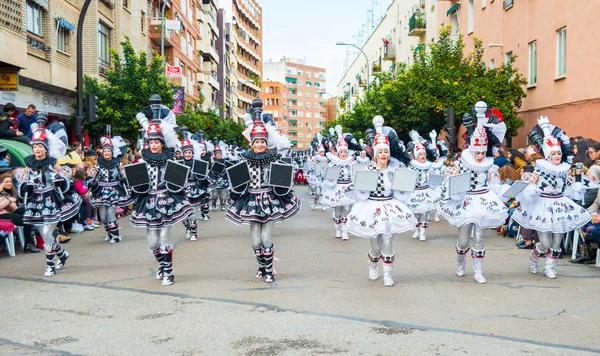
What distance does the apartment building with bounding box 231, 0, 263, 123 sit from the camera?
95.4 metres

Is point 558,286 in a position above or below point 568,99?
below

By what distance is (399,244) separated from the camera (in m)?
13.3

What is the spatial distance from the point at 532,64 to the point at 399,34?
107 feet

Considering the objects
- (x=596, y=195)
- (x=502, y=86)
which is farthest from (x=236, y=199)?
(x=502, y=86)

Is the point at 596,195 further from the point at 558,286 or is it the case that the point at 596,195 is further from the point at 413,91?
the point at 413,91

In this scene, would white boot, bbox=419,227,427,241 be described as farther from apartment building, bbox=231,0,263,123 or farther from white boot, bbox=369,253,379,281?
apartment building, bbox=231,0,263,123

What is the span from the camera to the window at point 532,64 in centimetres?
2519

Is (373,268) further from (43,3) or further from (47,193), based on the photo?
(43,3)

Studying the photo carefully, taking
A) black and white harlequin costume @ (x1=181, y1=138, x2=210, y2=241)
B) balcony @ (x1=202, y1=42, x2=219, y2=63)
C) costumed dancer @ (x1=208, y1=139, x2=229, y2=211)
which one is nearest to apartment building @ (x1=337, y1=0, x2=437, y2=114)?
costumed dancer @ (x1=208, y1=139, x2=229, y2=211)

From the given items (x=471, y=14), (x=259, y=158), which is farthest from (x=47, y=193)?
(x=471, y=14)

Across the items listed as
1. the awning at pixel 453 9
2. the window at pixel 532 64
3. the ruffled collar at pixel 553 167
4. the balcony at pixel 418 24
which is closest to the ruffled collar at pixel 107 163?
the ruffled collar at pixel 553 167

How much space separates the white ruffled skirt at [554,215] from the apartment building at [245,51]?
273ft

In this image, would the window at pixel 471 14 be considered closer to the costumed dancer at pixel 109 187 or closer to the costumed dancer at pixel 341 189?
the costumed dancer at pixel 341 189

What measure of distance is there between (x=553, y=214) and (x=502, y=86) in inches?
650
